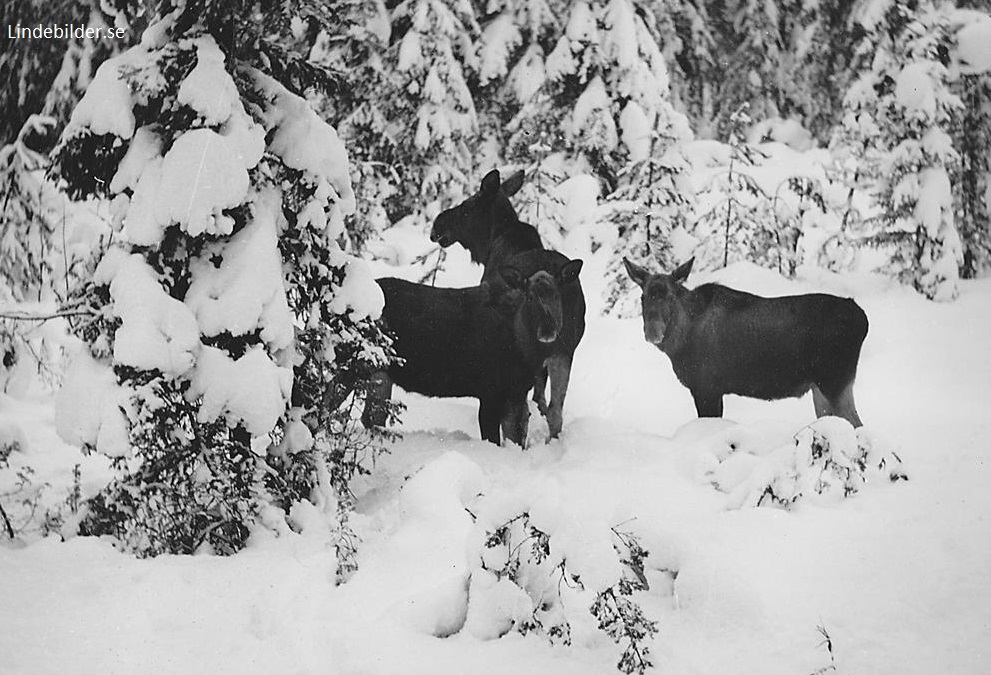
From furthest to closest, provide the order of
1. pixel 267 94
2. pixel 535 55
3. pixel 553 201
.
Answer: pixel 535 55, pixel 553 201, pixel 267 94

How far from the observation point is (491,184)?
10.8 metres

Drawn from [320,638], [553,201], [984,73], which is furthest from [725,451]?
[984,73]

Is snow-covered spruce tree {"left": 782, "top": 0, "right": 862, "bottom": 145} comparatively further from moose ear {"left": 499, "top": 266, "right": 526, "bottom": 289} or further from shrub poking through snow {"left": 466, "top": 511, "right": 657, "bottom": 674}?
shrub poking through snow {"left": 466, "top": 511, "right": 657, "bottom": 674}

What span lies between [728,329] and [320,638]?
19.8 ft

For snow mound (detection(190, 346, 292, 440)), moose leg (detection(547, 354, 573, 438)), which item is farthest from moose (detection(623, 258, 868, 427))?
snow mound (detection(190, 346, 292, 440))

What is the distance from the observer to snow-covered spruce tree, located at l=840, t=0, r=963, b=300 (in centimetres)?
1355

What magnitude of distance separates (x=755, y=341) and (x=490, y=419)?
112 inches

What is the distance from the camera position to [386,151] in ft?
61.1

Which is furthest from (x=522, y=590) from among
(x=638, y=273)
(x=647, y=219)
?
(x=647, y=219)

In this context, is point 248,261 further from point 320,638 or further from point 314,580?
point 320,638

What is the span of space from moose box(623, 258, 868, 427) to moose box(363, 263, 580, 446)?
133 centimetres

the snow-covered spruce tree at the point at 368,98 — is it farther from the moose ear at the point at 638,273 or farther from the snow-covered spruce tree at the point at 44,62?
the moose ear at the point at 638,273

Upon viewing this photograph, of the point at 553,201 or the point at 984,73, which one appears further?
the point at 553,201

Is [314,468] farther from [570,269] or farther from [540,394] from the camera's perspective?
A: [540,394]
